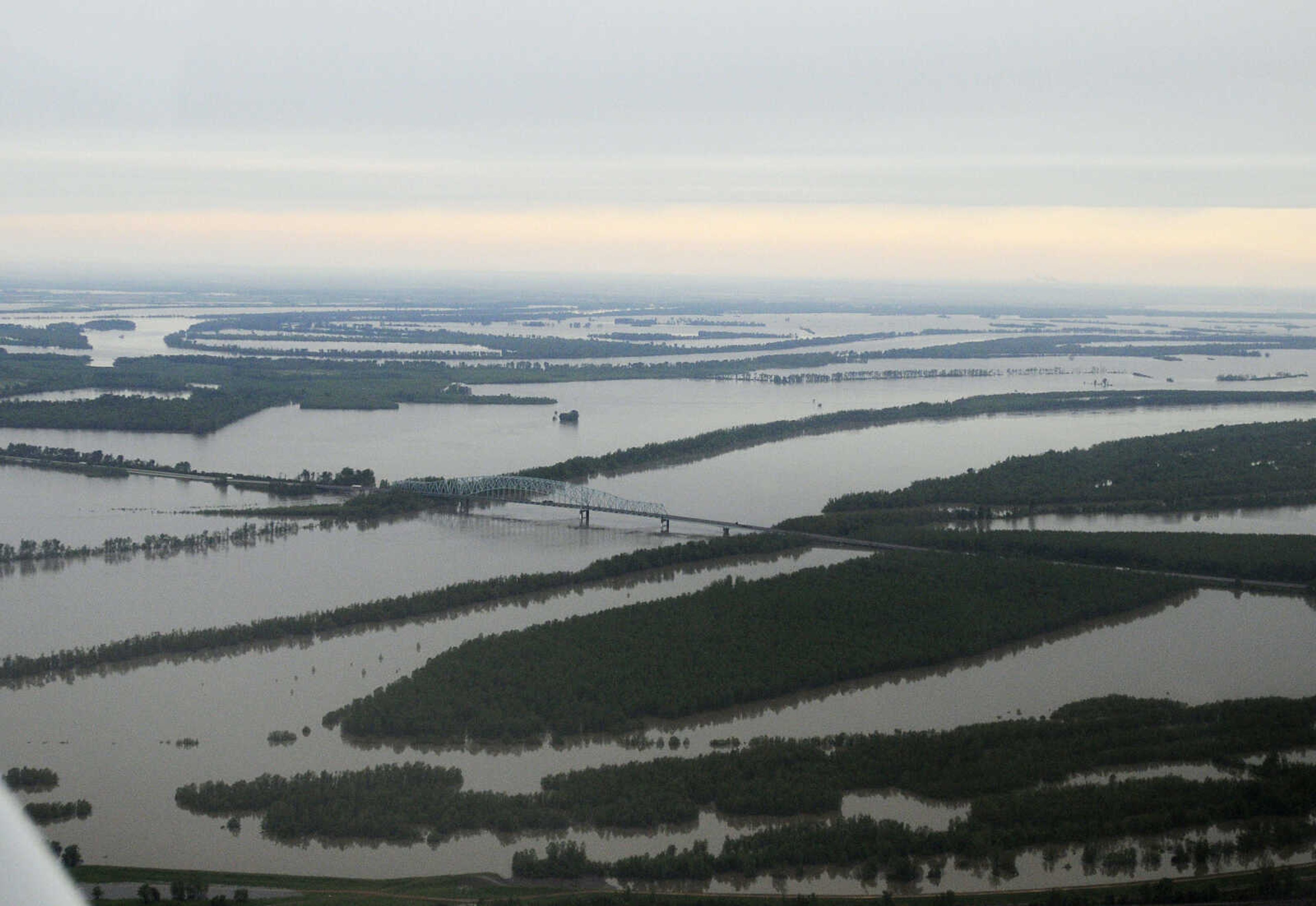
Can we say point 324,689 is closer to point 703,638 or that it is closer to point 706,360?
point 703,638

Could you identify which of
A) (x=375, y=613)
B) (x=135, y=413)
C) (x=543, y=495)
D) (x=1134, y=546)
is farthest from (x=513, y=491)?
(x=135, y=413)

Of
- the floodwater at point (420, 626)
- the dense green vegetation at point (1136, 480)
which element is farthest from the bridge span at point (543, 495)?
the dense green vegetation at point (1136, 480)

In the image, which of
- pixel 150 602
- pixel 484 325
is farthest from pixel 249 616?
pixel 484 325

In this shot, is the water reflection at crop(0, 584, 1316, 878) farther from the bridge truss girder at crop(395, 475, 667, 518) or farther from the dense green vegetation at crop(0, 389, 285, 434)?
the dense green vegetation at crop(0, 389, 285, 434)

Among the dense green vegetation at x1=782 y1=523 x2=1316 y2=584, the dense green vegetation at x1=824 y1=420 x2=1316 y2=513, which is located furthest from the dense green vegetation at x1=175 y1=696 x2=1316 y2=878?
the dense green vegetation at x1=824 y1=420 x2=1316 y2=513

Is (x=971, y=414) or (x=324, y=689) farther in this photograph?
(x=971, y=414)

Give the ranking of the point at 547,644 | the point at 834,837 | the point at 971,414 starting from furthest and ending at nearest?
1. the point at 971,414
2. the point at 547,644
3. the point at 834,837

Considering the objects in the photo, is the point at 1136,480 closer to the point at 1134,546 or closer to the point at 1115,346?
the point at 1134,546
